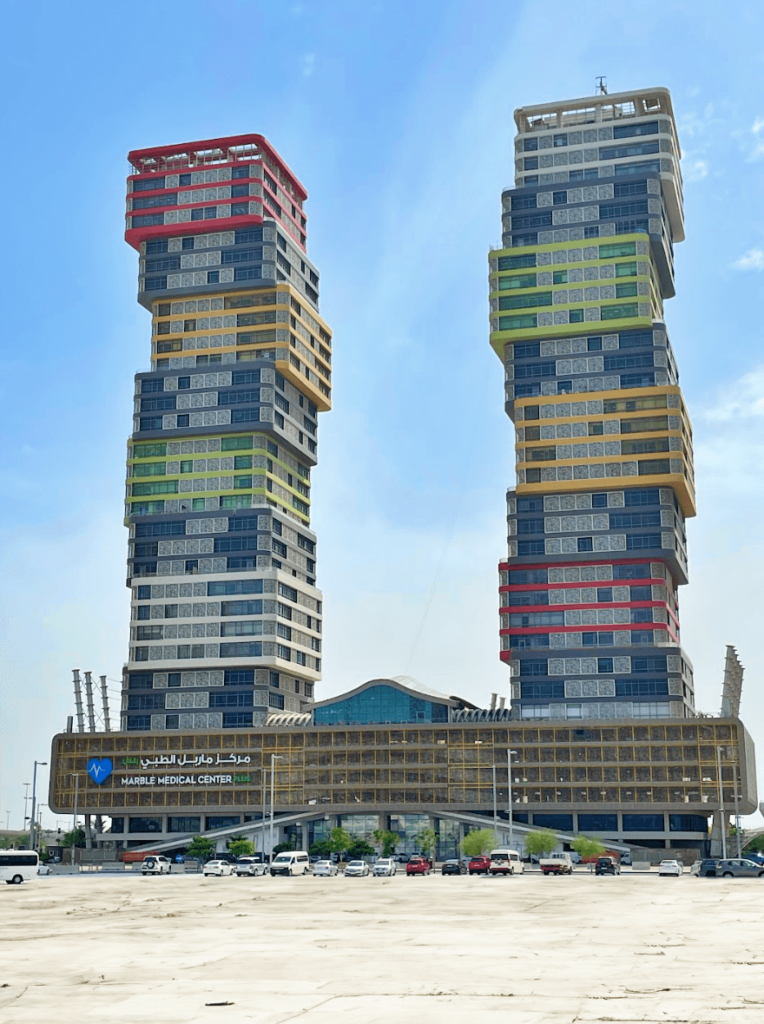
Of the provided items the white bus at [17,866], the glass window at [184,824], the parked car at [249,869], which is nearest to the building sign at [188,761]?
the glass window at [184,824]

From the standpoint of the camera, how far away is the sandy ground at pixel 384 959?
30703 millimetres

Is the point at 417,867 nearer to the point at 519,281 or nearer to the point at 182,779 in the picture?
the point at 182,779

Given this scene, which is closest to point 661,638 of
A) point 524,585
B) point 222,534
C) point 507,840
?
point 524,585

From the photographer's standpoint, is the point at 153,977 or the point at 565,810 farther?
the point at 565,810

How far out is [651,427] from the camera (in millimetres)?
186125

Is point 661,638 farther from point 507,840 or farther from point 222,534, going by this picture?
point 222,534

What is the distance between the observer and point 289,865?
118938 millimetres

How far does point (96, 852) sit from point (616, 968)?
143 metres

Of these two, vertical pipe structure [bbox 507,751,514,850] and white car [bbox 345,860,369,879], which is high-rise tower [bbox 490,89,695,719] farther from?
white car [bbox 345,860,369,879]

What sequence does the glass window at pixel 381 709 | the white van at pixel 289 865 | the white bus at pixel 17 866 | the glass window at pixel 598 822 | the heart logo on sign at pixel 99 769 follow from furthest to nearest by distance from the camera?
the heart logo on sign at pixel 99 769 → the glass window at pixel 381 709 → the glass window at pixel 598 822 → the white van at pixel 289 865 → the white bus at pixel 17 866

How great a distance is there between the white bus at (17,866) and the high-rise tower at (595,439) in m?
86.6

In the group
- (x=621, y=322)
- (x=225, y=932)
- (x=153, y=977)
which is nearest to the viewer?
(x=153, y=977)

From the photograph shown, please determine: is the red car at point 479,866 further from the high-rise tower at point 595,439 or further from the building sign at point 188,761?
the building sign at point 188,761

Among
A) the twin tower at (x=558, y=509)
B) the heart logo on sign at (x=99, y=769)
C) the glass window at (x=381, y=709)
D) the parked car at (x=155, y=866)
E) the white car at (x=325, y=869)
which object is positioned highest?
the twin tower at (x=558, y=509)
